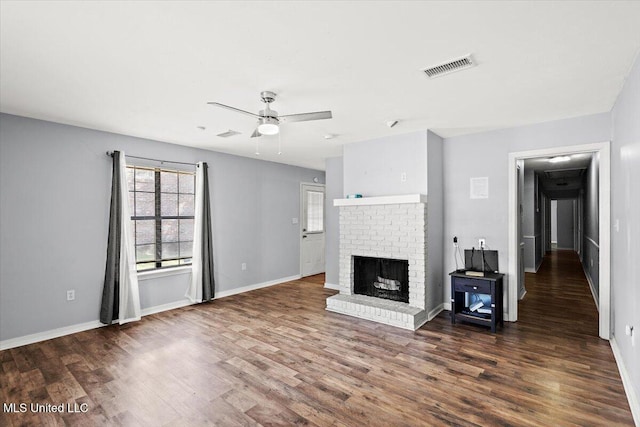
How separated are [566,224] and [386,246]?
41.7 feet

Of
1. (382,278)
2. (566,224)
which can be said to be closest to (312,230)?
(382,278)

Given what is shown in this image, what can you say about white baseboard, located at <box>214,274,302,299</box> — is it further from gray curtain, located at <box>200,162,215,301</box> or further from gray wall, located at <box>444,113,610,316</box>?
gray wall, located at <box>444,113,610,316</box>

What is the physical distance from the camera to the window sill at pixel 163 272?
4672mm

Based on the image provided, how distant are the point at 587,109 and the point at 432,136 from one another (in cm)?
→ 164

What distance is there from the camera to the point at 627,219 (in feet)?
8.79

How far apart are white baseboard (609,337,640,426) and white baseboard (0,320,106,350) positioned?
538 cm

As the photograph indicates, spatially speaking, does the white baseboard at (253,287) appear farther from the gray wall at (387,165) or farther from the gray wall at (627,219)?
the gray wall at (627,219)

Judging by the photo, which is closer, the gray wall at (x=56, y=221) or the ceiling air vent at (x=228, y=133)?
the gray wall at (x=56, y=221)

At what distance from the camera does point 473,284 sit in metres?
3.96

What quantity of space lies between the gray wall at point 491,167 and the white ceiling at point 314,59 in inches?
8.3

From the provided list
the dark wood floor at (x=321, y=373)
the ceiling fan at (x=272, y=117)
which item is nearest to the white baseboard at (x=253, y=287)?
the dark wood floor at (x=321, y=373)

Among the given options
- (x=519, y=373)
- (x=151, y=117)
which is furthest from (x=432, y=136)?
(x=151, y=117)

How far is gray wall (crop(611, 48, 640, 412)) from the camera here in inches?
91.5

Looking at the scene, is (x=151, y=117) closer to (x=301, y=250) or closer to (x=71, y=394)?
(x=71, y=394)
